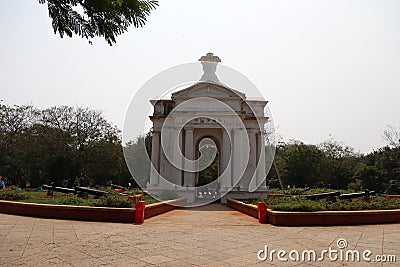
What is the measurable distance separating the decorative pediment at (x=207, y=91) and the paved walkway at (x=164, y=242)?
62.7ft

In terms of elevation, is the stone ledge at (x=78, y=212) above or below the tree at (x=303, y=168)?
below

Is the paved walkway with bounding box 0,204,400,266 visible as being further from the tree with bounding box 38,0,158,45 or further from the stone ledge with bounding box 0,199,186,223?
the tree with bounding box 38,0,158,45

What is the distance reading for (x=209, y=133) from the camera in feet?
108

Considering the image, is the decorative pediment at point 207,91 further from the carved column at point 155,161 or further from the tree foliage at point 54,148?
the tree foliage at point 54,148

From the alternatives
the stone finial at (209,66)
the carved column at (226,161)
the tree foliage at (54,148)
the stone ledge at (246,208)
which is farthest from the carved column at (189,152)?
the tree foliage at (54,148)

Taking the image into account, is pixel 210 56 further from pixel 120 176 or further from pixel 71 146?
pixel 120 176

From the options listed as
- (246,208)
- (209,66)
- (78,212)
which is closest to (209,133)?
(209,66)

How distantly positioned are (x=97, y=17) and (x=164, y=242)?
A: 20.1 feet

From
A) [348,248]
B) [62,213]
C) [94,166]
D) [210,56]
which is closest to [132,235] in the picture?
[62,213]

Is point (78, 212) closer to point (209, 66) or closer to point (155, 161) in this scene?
point (155, 161)

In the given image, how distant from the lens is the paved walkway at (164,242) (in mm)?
7113

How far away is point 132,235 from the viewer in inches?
393

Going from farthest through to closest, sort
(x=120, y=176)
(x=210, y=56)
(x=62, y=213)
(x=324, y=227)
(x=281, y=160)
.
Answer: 1. (x=120, y=176)
2. (x=281, y=160)
3. (x=210, y=56)
4. (x=62, y=213)
5. (x=324, y=227)

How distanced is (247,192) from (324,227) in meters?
16.0
